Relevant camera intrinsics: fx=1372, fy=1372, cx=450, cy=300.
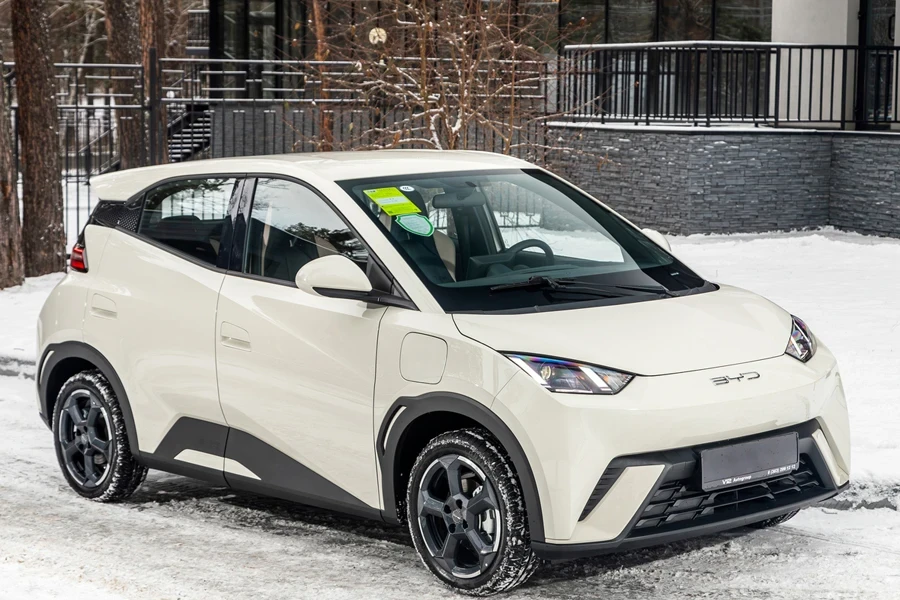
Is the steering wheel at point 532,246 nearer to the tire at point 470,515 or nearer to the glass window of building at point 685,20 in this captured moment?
the tire at point 470,515

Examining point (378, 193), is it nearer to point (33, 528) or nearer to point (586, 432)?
point (586, 432)

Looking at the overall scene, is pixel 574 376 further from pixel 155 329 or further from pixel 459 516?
pixel 155 329

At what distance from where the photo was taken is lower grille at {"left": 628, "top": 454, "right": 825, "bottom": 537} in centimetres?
493

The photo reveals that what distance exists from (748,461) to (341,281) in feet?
5.58

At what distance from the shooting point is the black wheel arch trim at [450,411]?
16.1 feet

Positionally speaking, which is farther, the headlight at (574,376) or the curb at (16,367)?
the curb at (16,367)

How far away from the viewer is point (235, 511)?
6746 mm

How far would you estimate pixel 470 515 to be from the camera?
5.15m

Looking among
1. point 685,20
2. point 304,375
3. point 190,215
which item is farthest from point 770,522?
point 685,20

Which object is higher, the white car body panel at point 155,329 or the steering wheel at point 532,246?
the steering wheel at point 532,246

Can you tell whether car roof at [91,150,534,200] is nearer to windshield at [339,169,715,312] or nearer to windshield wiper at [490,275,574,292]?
windshield at [339,169,715,312]

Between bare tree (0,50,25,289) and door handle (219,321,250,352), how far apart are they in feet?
29.5

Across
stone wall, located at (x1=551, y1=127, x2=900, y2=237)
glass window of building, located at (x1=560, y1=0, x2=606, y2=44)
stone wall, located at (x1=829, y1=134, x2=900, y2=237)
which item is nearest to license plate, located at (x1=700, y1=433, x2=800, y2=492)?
stone wall, located at (x1=551, y1=127, x2=900, y2=237)

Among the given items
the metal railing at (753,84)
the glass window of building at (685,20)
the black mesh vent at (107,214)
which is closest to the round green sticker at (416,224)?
the black mesh vent at (107,214)
